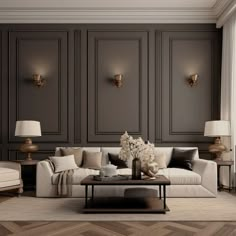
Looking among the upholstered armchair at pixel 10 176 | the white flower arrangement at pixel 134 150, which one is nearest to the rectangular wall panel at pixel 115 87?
the upholstered armchair at pixel 10 176

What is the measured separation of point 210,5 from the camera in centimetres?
570

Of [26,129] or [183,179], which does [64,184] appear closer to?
[26,129]

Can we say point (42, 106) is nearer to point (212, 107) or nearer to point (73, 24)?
point (73, 24)

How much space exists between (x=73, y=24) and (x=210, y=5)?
87.1 inches

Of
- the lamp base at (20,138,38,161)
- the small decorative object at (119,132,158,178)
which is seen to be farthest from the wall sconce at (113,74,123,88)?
the small decorative object at (119,132,158,178)

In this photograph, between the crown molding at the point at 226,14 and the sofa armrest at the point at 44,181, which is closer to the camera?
the sofa armrest at the point at 44,181

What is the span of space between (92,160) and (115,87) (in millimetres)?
1340

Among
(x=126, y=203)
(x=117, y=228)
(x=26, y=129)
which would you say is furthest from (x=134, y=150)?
(x=26, y=129)

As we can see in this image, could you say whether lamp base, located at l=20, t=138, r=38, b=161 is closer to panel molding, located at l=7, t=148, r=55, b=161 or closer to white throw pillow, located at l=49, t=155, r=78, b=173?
panel molding, located at l=7, t=148, r=55, b=161

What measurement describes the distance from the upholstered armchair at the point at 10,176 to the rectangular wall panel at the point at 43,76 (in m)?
0.86

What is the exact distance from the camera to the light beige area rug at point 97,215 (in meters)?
3.56

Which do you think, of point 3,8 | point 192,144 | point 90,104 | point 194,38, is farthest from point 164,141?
point 3,8

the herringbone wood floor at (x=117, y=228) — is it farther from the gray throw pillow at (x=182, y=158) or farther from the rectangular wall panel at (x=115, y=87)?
the rectangular wall panel at (x=115, y=87)

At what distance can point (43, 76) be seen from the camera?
5.93 metres
